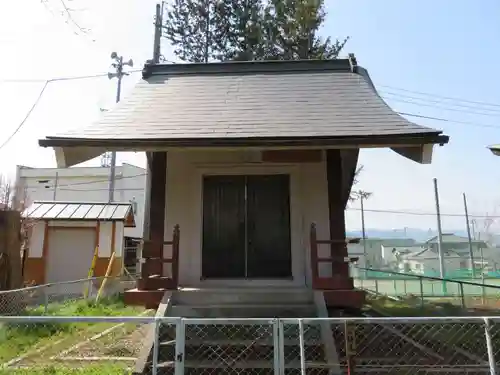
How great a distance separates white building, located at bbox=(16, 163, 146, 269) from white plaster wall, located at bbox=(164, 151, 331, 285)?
2512 cm

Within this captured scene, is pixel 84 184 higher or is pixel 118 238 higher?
pixel 84 184

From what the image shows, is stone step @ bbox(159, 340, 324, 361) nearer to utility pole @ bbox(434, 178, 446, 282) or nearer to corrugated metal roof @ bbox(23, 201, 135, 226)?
corrugated metal roof @ bbox(23, 201, 135, 226)

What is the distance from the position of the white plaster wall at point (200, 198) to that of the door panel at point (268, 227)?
0.15 metres

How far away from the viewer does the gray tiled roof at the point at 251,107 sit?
605 centimetres

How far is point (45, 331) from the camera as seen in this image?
276 inches

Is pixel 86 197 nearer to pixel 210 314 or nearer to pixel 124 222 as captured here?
pixel 124 222

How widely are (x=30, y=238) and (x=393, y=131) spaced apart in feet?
43.7

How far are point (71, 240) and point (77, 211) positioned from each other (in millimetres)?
1227

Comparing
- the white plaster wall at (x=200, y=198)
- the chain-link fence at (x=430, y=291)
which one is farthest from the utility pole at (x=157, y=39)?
the chain-link fence at (x=430, y=291)

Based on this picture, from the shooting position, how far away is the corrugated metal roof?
14.6 m

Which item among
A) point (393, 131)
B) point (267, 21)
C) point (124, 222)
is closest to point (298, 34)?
point (267, 21)

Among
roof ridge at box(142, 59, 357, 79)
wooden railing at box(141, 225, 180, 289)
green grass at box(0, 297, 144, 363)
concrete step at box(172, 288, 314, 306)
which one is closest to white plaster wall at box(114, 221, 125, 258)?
green grass at box(0, 297, 144, 363)

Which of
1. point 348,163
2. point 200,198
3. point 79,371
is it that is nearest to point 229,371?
point 79,371

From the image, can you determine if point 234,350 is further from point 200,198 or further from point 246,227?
point 200,198
